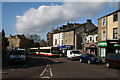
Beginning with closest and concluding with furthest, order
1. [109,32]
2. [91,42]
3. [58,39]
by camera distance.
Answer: [109,32] < [91,42] < [58,39]

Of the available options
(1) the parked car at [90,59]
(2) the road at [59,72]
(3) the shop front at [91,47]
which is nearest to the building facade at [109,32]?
(3) the shop front at [91,47]

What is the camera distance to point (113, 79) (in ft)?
39.4

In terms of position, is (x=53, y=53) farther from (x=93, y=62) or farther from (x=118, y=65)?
(x=118, y=65)

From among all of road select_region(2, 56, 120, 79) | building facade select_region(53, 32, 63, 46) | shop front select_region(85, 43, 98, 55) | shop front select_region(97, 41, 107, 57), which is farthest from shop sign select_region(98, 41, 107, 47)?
building facade select_region(53, 32, 63, 46)

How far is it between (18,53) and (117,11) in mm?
19501

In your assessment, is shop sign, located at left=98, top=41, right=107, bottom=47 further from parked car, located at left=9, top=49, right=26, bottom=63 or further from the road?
parked car, located at left=9, top=49, right=26, bottom=63

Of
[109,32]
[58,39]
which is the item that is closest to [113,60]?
[109,32]

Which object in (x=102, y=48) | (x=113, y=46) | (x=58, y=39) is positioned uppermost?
(x=58, y=39)

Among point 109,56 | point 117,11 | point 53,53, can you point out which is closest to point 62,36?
point 53,53

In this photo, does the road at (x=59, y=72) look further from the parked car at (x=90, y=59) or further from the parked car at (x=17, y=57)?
the parked car at (x=90, y=59)

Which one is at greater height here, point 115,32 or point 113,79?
point 115,32

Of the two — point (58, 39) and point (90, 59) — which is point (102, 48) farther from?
point (58, 39)

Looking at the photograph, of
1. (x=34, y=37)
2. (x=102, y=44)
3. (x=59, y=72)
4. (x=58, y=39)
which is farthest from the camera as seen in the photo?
(x=34, y=37)

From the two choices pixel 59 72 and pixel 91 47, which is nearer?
pixel 59 72
